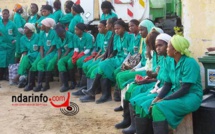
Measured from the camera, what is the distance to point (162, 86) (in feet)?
14.6

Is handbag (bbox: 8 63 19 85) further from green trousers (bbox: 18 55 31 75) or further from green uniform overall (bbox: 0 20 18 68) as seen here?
green uniform overall (bbox: 0 20 18 68)

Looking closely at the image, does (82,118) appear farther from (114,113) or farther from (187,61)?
(187,61)

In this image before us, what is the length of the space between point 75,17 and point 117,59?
2.07 m

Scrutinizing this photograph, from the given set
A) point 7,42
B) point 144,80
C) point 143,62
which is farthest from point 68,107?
point 7,42

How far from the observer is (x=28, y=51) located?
27.6 feet

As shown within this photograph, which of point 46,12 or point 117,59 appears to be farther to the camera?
point 46,12

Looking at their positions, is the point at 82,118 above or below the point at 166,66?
below

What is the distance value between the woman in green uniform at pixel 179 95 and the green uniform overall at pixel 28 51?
4.69 m

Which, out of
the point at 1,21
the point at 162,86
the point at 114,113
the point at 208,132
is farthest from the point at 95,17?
the point at 208,132

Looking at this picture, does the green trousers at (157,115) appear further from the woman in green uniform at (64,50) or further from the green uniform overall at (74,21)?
the green uniform overall at (74,21)

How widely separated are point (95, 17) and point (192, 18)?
4047mm

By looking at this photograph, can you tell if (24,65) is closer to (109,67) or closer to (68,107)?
(68,107)

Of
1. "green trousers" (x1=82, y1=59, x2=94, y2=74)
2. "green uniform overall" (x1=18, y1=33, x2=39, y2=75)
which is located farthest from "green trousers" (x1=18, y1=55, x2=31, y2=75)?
"green trousers" (x1=82, y1=59, x2=94, y2=74)

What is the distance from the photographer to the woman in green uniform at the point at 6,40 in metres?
9.06
